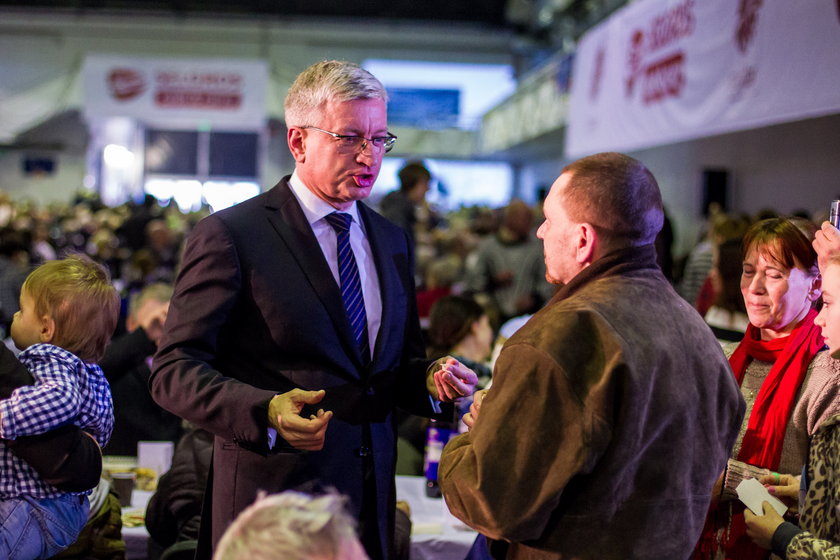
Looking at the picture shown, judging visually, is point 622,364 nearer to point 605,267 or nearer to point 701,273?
point 605,267

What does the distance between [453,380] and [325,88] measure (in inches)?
27.7

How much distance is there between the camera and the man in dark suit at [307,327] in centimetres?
187

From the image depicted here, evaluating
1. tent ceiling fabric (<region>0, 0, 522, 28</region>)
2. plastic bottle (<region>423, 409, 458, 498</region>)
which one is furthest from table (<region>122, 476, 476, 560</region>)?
tent ceiling fabric (<region>0, 0, 522, 28</region>)

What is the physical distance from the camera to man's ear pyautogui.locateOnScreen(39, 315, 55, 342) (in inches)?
84.0

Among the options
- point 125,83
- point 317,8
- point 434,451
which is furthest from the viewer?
point 317,8

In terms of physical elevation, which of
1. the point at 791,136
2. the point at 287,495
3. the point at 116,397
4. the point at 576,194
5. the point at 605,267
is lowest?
the point at 116,397

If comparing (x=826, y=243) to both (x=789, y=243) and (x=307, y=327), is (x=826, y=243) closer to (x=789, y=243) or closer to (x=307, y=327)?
(x=789, y=243)

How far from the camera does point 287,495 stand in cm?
120

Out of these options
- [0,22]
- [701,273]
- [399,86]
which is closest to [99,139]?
[0,22]

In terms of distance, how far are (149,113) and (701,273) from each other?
39.6 feet

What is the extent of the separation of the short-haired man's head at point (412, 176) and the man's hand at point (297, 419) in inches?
160

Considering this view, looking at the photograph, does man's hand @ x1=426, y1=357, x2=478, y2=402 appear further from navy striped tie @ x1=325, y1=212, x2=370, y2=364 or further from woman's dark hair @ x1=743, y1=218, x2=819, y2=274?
woman's dark hair @ x1=743, y1=218, x2=819, y2=274

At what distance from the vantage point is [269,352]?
1.92 m

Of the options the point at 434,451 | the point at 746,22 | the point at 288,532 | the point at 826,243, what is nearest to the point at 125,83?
the point at 746,22
